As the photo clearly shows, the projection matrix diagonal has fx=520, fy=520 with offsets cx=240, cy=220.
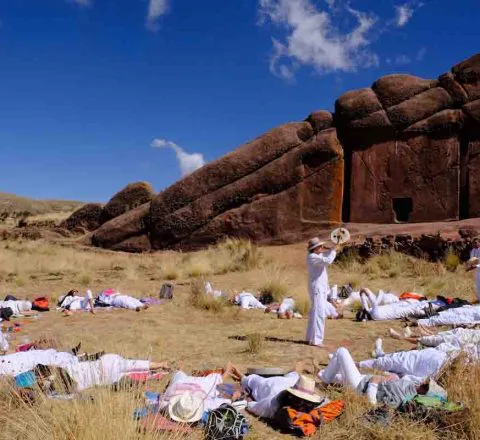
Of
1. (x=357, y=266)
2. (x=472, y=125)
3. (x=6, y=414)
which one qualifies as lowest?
(x=6, y=414)

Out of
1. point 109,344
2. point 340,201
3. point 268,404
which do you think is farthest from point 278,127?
point 268,404

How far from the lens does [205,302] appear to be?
35.3 feet

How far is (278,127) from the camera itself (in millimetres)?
21359

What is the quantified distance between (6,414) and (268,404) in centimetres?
233

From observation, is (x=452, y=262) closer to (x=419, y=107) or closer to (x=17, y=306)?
(x=419, y=107)

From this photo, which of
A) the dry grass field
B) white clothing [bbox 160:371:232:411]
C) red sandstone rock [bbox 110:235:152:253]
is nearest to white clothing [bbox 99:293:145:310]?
the dry grass field

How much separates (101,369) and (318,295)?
409 centimetres

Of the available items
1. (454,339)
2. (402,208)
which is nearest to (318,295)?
(454,339)

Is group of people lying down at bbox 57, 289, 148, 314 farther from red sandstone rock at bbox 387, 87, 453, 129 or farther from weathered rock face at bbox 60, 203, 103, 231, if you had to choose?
weathered rock face at bbox 60, 203, 103, 231

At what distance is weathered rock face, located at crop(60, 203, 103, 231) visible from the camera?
26.3m

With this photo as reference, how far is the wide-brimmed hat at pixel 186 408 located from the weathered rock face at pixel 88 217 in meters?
22.7

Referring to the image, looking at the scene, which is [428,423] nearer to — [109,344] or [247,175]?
[109,344]

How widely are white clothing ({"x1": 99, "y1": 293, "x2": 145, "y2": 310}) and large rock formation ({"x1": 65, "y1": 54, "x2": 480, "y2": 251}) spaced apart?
9.58 meters

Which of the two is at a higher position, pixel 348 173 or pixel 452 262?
pixel 348 173
